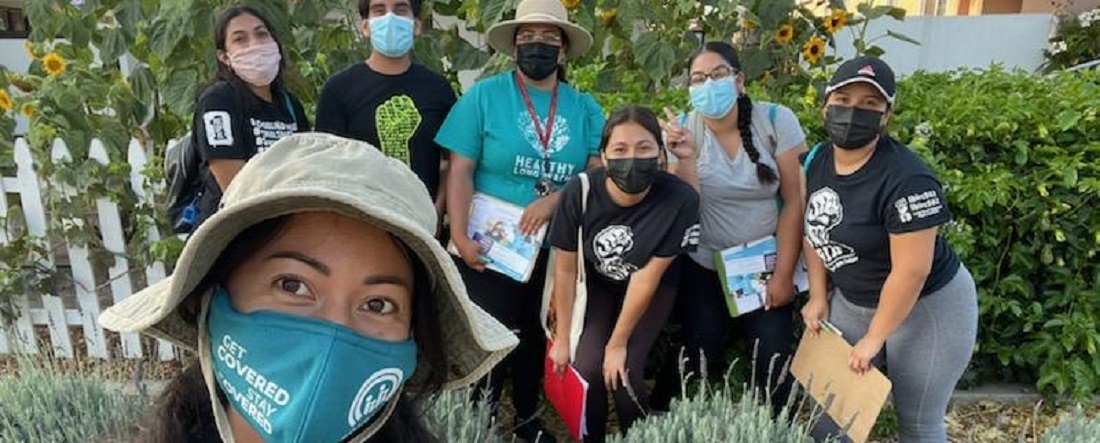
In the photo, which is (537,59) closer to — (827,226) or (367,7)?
(367,7)

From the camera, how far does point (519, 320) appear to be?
3.21m

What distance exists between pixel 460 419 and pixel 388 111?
1171 millimetres

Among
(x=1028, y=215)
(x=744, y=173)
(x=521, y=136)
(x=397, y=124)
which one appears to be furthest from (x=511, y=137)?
(x=1028, y=215)

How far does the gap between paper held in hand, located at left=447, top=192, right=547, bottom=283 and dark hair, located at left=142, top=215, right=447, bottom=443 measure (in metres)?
1.49

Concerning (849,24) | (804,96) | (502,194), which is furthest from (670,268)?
(849,24)

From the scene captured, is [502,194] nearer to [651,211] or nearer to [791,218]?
[651,211]

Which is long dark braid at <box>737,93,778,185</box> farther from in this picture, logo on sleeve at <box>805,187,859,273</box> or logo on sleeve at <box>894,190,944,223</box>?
logo on sleeve at <box>894,190,944,223</box>

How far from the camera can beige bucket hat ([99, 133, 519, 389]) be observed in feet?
3.51

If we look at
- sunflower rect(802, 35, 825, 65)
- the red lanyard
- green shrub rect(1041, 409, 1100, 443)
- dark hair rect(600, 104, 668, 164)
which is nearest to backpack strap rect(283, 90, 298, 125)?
the red lanyard

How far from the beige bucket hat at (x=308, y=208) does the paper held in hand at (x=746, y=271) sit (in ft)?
5.95

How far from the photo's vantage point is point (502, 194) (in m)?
2.96

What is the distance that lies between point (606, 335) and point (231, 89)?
1.63 metres

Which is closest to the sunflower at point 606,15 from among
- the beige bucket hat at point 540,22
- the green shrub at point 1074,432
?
the beige bucket hat at point 540,22

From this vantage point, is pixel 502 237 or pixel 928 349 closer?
pixel 928 349
